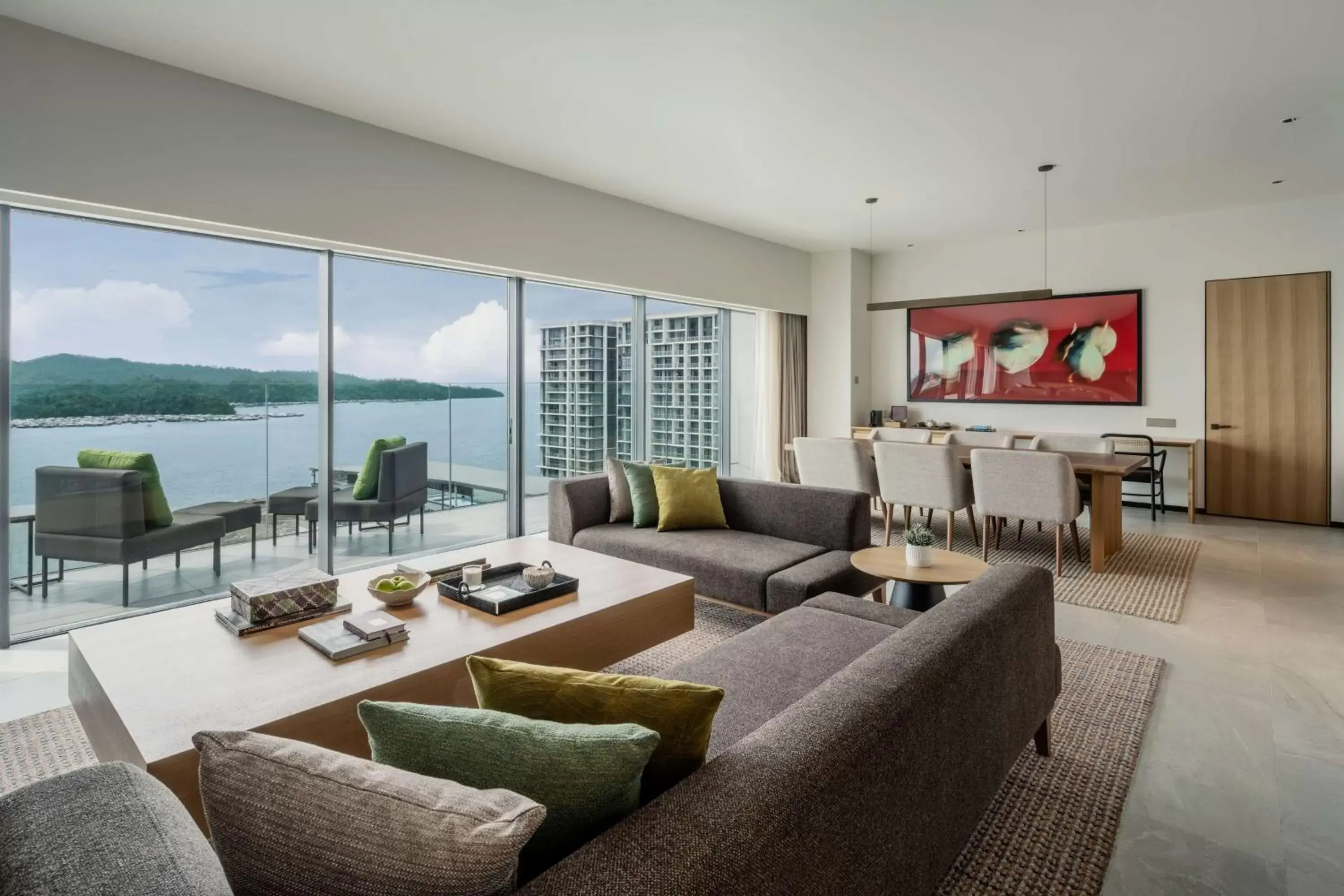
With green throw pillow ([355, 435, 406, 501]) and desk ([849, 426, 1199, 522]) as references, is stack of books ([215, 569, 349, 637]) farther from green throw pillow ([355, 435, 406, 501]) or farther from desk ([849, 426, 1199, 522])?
desk ([849, 426, 1199, 522])

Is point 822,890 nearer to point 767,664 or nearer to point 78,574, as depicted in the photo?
point 767,664

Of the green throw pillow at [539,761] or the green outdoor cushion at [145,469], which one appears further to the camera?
the green outdoor cushion at [145,469]

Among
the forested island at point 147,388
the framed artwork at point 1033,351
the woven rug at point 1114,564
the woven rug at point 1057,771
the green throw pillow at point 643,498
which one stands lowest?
the woven rug at point 1057,771

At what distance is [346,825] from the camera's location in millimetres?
755

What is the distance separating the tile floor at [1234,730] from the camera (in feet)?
5.80

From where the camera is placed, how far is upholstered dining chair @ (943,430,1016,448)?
6.30 m

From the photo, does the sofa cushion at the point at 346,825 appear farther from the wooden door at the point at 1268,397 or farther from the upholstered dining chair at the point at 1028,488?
Answer: the wooden door at the point at 1268,397

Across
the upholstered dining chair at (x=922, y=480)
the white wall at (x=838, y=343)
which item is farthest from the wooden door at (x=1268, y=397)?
the white wall at (x=838, y=343)

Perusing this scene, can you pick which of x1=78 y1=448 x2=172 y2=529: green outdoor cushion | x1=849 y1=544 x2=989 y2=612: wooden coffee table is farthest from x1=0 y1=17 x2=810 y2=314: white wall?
x1=849 y1=544 x2=989 y2=612: wooden coffee table

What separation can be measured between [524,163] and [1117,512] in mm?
4654

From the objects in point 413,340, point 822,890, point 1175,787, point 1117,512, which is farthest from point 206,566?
point 1117,512

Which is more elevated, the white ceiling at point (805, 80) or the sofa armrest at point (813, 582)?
the white ceiling at point (805, 80)

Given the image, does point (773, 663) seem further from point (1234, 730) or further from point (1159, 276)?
point (1159, 276)

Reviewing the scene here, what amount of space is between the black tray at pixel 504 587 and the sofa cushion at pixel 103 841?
1.55 metres
